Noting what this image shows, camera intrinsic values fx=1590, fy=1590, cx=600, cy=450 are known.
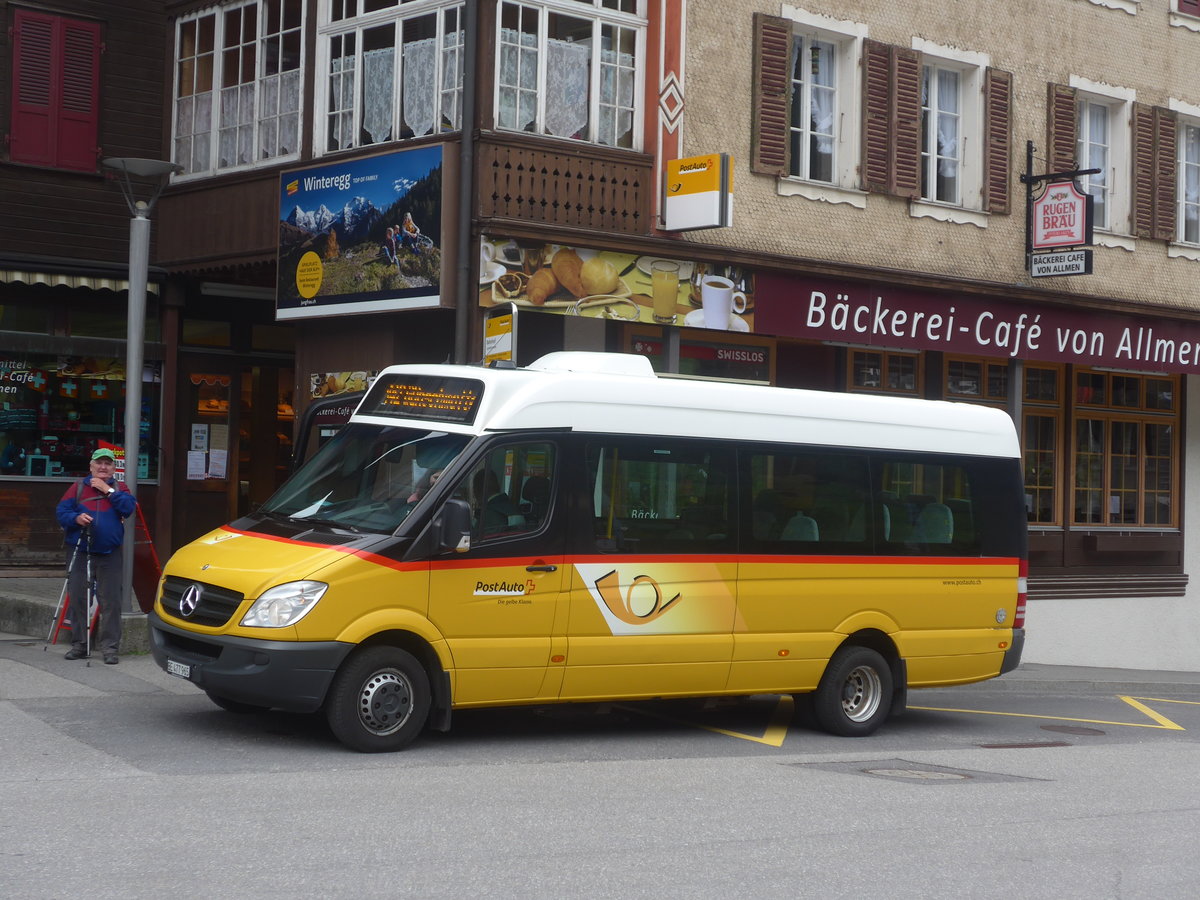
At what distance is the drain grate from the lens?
9.83 meters

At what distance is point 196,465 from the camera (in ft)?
62.3

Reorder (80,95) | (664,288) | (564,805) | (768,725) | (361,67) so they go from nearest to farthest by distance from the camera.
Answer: (564,805)
(768,725)
(361,67)
(664,288)
(80,95)

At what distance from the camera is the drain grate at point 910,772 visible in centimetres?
983

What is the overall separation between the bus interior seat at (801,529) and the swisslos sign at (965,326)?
5.97 meters

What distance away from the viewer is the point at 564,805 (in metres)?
8.09

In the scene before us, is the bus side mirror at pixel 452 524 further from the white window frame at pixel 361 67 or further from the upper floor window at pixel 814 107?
the upper floor window at pixel 814 107

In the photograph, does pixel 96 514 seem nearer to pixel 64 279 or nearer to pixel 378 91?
pixel 378 91

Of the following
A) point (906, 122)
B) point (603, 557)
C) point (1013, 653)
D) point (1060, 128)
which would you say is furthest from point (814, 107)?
point (603, 557)

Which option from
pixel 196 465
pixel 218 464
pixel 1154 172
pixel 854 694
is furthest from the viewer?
pixel 1154 172

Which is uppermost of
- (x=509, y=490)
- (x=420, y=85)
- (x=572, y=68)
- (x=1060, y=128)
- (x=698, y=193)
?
(x=1060, y=128)

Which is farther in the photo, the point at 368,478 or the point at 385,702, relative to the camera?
the point at 368,478

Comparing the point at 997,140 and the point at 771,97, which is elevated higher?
the point at 997,140

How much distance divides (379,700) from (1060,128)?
14.3 m

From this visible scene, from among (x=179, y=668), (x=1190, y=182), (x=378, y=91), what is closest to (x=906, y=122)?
(x=1190, y=182)
